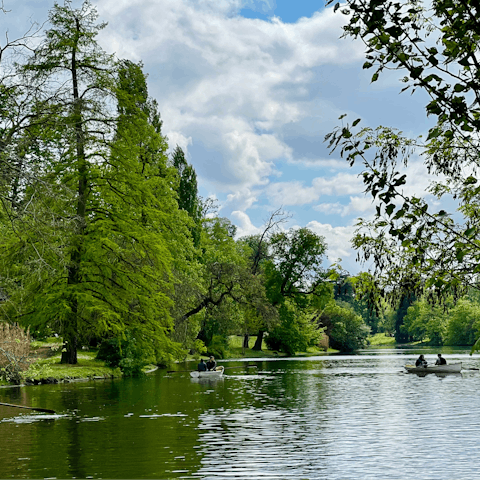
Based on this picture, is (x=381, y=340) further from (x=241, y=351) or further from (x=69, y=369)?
(x=69, y=369)

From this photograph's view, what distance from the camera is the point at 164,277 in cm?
3931

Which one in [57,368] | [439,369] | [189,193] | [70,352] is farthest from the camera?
[189,193]

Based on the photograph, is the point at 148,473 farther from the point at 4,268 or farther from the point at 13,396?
the point at 4,268

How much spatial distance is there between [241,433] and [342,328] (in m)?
74.1

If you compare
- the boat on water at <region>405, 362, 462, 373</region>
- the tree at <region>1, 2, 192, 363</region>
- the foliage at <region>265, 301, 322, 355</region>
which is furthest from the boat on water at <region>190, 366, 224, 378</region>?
the foliage at <region>265, 301, 322, 355</region>

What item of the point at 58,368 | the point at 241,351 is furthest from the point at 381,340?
the point at 58,368

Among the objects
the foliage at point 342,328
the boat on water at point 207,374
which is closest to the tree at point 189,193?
the boat on water at point 207,374

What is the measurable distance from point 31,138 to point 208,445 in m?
7.51

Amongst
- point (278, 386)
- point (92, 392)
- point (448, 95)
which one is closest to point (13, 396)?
point (92, 392)

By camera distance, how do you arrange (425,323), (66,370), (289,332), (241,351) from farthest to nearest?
1. (425,323)
2. (289,332)
3. (241,351)
4. (66,370)

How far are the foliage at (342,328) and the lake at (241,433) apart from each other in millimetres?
60257

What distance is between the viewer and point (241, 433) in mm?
16234

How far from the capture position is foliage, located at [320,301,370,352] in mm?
88938

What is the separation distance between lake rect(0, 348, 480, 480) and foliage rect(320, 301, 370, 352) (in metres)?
60.3
